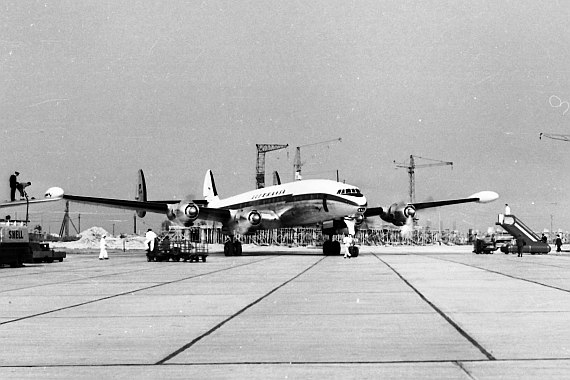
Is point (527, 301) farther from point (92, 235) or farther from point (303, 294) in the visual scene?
point (92, 235)

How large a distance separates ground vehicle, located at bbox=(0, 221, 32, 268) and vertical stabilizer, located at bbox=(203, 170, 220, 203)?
31030mm

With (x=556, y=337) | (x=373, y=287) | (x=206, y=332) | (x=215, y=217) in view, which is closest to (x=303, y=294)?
(x=373, y=287)

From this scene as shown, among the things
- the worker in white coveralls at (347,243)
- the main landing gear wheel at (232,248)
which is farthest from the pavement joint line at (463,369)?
the main landing gear wheel at (232,248)

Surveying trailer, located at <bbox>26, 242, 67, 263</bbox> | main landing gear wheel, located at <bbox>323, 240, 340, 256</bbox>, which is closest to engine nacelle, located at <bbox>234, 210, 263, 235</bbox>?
main landing gear wheel, located at <bbox>323, 240, 340, 256</bbox>

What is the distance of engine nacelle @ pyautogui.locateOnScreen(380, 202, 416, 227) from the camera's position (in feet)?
141

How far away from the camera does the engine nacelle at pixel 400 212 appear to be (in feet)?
141

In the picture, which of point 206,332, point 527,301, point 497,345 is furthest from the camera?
point 527,301

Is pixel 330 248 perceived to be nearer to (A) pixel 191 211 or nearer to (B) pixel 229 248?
(B) pixel 229 248

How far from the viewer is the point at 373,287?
16.4 m

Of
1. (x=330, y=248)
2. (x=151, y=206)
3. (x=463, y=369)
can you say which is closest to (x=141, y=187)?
(x=151, y=206)

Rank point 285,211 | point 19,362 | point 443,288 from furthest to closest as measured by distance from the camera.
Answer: point 285,211 < point 443,288 < point 19,362

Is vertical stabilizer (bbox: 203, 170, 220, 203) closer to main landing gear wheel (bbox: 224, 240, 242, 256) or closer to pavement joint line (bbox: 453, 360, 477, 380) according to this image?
main landing gear wheel (bbox: 224, 240, 242, 256)

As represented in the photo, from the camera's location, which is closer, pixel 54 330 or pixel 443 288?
pixel 54 330

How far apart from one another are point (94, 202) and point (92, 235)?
79.0m
